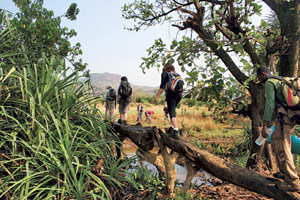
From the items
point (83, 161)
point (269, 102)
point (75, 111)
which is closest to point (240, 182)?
point (269, 102)

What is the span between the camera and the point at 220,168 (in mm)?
3498

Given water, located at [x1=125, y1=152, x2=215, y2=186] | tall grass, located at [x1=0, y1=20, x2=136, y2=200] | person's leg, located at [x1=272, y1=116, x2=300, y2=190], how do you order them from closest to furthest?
person's leg, located at [x1=272, y1=116, x2=300, y2=190], tall grass, located at [x1=0, y1=20, x2=136, y2=200], water, located at [x1=125, y1=152, x2=215, y2=186]

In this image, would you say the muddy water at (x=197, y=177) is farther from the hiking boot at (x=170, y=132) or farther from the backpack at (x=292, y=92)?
the backpack at (x=292, y=92)

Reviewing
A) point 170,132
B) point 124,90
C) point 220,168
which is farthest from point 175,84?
point 124,90

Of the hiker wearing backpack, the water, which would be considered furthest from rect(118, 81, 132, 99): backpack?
the hiker wearing backpack

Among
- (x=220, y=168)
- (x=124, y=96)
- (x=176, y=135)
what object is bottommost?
(x=220, y=168)

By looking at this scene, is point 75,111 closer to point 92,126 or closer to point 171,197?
point 92,126

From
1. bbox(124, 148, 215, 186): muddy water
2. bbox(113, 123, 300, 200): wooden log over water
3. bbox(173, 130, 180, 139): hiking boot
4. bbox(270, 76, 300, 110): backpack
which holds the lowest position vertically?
bbox(124, 148, 215, 186): muddy water

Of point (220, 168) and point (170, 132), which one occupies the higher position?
point (170, 132)

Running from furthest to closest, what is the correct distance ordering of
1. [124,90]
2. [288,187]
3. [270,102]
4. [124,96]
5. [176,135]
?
[124,96] < [124,90] < [176,135] < [270,102] < [288,187]

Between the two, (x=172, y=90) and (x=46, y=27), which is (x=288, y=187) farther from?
(x=46, y=27)

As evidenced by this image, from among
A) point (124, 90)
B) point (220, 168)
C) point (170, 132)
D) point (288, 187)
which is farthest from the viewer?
point (124, 90)

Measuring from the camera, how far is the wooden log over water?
9.74 ft

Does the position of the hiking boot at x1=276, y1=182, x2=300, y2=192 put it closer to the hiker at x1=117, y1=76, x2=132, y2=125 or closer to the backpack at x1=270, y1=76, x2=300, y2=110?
the backpack at x1=270, y1=76, x2=300, y2=110
